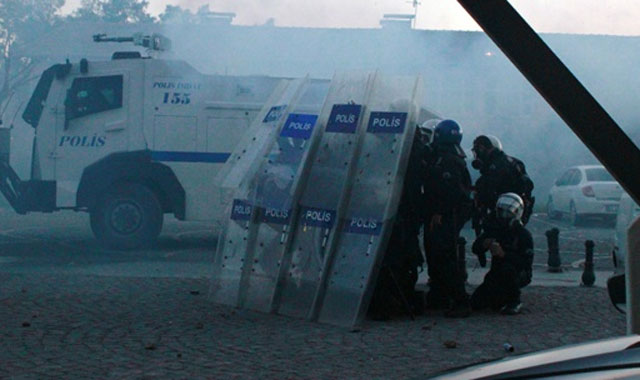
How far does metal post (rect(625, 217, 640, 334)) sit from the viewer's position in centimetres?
322

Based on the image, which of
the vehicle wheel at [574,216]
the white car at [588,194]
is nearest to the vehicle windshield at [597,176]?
the white car at [588,194]

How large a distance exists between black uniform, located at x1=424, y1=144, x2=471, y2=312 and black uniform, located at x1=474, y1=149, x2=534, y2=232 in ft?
2.07

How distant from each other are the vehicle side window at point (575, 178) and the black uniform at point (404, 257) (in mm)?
15286

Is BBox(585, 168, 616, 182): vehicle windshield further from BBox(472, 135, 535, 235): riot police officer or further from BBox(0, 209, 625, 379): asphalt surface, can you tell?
BBox(472, 135, 535, 235): riot police officer

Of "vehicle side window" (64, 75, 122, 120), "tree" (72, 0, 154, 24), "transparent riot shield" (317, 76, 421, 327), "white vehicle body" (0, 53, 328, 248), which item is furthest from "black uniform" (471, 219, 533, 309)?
"tree" (72, 0, 154, 24)

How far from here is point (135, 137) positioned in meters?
15.4

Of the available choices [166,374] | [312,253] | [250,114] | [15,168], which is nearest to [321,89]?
[312,253]

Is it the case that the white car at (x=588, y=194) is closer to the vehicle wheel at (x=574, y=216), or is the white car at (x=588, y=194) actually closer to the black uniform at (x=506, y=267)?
the vehicle wheel at (x=574, y=216)

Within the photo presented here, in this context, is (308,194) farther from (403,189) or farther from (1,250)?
(1,250)

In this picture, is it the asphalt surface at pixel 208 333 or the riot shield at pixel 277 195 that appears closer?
the asphalt surface at pixel 208 333

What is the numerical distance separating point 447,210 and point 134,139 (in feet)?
23.9

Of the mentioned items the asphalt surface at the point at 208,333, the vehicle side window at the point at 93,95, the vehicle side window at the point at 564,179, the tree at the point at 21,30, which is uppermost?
the tree at the point at 21,30

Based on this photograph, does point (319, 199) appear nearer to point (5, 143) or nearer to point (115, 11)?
point (5, 143)

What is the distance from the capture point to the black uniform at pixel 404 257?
9172 mm
